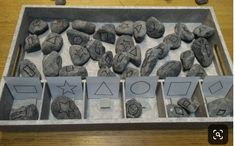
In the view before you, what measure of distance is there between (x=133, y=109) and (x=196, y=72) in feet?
0.70

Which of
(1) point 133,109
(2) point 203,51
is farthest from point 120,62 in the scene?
(2) point 203,51

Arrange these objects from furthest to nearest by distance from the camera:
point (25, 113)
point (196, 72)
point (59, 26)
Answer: point (59, 26), point (196, 72), point (25, 113)

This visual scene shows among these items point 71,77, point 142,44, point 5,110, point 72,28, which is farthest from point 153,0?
point 5,110

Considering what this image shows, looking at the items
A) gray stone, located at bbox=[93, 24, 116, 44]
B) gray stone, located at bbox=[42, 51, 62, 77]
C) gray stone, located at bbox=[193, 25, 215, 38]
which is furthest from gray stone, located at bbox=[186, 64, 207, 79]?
gray stone, located at bbox=[42, 51, 62, 77]

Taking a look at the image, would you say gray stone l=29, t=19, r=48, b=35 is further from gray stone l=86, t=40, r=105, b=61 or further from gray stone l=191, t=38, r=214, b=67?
gray stone l=191, t=38, r=214, b=67

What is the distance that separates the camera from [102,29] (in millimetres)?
925

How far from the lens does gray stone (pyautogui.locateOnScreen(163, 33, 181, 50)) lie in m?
0.92

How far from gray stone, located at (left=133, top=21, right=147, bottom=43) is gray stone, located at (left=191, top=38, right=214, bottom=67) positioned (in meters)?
0.15

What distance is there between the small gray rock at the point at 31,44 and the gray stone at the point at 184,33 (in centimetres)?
43

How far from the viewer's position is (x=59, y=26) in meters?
0.94

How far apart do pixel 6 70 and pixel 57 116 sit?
179 mm

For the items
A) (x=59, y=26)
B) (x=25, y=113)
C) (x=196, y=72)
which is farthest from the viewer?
(x=59, y=26)

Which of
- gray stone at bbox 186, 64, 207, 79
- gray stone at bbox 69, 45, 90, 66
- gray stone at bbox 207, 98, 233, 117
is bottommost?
gray stone at bbox 207, 98, 233, 117

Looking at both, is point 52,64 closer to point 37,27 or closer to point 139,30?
point 37,27
